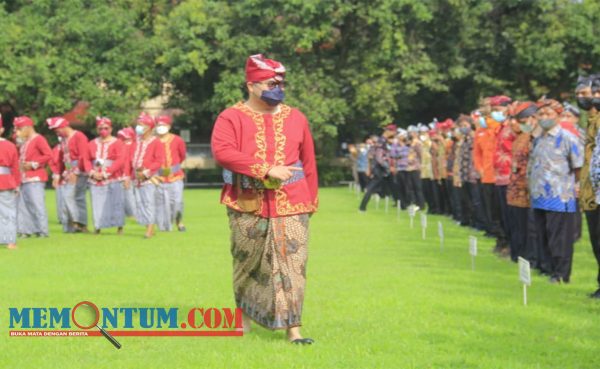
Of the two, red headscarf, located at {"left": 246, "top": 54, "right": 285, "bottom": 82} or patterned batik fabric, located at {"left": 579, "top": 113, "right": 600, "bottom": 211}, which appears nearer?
red headscarf, located at {"left": 246, "top": 54, "right": 285, "bottom": 82}

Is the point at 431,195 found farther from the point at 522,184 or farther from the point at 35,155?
the point at 522,184

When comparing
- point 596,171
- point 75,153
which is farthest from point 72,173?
point 596,171

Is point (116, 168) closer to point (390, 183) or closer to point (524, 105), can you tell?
point (524, 105)

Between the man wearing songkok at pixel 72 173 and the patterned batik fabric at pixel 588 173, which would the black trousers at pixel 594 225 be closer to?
the patterned batik fabric at pixel 588 173

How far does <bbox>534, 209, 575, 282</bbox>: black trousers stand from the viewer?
1328 cm

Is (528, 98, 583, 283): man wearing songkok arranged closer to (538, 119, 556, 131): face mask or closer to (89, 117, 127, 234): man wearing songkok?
(538, 119, 556, 131): face mask

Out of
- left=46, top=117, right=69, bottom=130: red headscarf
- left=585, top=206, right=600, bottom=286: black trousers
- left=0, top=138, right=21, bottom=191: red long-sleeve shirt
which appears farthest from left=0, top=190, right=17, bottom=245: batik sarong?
left=585, top=206, right=600, bottom=286: black trousers

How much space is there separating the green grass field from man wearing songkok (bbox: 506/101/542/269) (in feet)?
1.53

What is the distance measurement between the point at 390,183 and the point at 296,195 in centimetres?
2578

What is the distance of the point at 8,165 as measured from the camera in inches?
714

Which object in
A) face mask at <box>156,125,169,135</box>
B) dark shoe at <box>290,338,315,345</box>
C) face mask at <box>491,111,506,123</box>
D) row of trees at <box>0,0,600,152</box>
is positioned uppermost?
row of trees at <box>0,0,600,152</box>

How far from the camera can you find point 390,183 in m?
35.0

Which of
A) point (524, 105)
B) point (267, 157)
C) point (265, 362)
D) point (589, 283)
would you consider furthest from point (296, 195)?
point (524, 105)

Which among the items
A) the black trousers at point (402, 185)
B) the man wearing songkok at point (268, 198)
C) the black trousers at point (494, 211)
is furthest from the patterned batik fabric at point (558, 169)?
the black trousers at point (402, 185)
